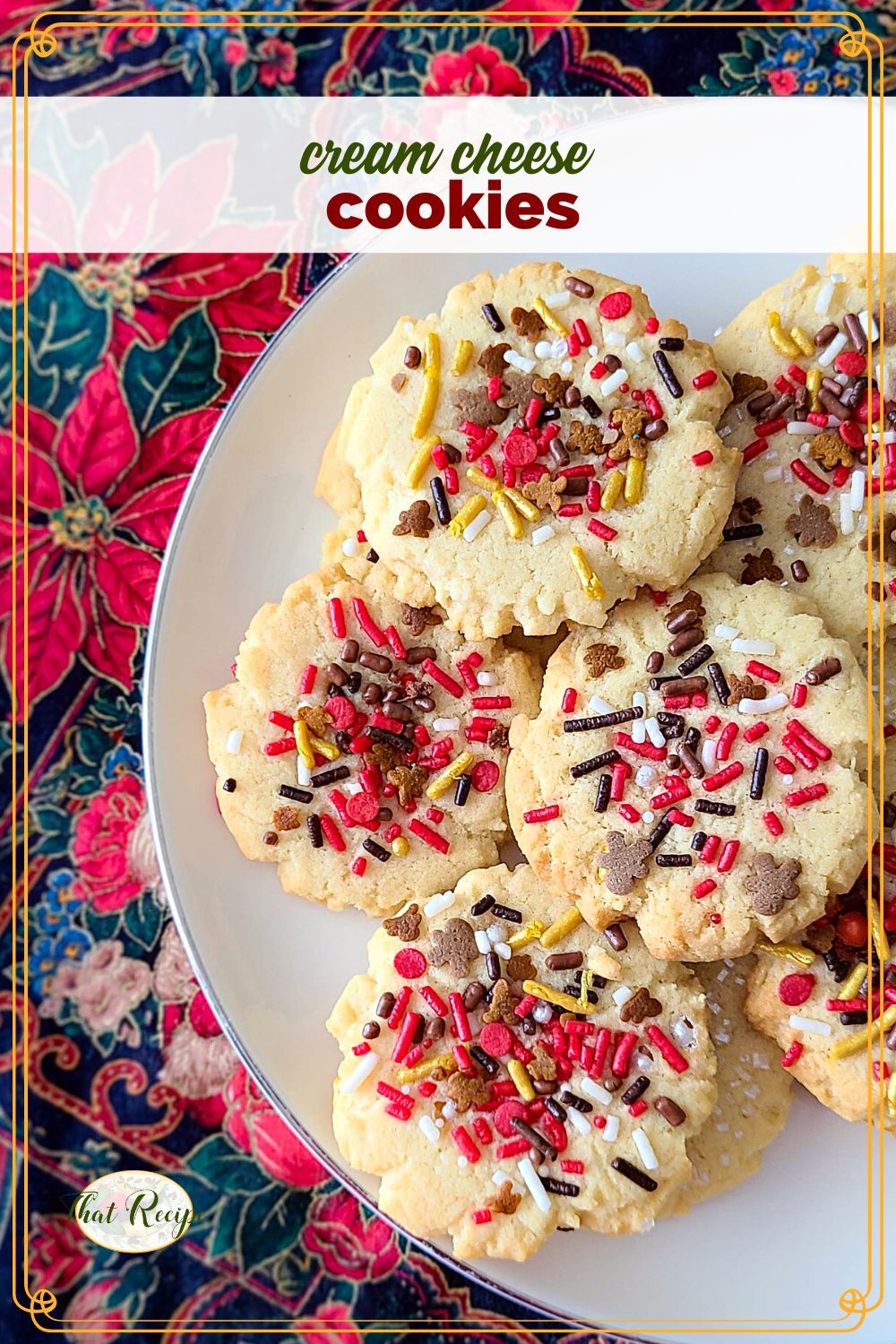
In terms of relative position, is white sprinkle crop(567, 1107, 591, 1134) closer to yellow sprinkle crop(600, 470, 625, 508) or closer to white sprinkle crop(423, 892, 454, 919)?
white sprinkle crop(423, 892, 454, 919)

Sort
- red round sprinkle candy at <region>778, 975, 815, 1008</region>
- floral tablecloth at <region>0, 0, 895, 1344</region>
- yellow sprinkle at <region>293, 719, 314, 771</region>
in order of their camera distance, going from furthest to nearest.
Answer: floral tablecloth at <region>0, 0, 895, 1344</region>
yellow sprinkle at <region>293, 719, 314, 771</region>
red round sprinkle candy at <region>778, 975, 815, 1008</region>

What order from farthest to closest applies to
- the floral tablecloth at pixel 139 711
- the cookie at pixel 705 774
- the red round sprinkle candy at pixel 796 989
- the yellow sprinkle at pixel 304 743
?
the floral tablecloth at pixel 139 711
the yellow sprinkle at pixel 304 743
the red round sprinkle candy at pixel 796 989
the cookie at pixel 705 774

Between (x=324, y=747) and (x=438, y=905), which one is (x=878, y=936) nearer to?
(x=438, y=905)

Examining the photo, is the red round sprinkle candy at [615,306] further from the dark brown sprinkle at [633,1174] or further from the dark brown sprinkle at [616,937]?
the dark brown sprinkle at [633,1174]

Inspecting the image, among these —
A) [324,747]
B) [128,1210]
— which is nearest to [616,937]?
[324,747]

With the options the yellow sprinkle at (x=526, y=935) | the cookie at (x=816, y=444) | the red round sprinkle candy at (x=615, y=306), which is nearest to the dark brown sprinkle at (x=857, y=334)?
the cookie at (x=816, y=444)

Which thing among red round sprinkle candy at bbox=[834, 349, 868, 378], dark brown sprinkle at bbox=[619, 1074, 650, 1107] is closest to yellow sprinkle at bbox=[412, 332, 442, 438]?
red round sprinkle candy at bbox=[834, 349, 868, 378]
